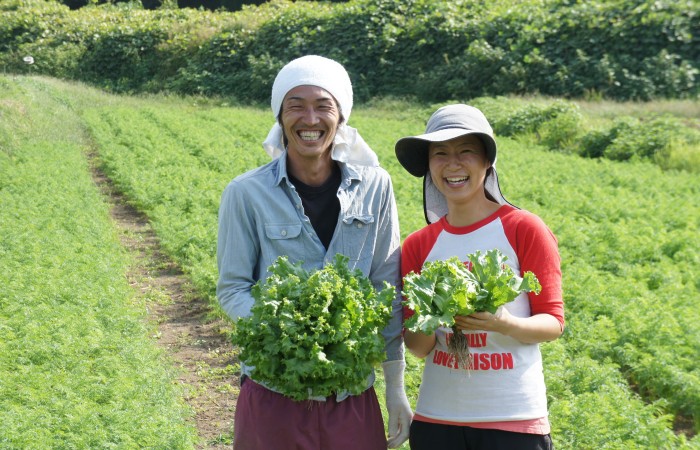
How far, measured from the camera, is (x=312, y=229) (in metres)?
3.68

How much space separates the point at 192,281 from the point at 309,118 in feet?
22.0

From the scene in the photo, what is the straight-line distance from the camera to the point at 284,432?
11.4ft

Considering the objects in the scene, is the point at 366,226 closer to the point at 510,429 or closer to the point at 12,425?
the point at 510,429

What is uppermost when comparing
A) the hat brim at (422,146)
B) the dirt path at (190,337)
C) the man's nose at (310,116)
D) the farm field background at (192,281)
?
the man's nose at (310,116)

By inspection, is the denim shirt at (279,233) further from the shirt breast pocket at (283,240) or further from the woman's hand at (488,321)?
the woman's hand at (488,321)

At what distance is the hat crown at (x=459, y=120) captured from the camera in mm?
3646

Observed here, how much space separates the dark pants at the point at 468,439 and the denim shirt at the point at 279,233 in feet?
1.05

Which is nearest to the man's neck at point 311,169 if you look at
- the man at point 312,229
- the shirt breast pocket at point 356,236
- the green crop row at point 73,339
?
the man at point 312,229

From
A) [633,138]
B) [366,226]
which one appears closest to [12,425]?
[366,226]

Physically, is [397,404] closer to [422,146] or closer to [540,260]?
[540,260]

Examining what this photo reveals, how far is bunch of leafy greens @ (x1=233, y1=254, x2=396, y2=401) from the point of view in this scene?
3293mm

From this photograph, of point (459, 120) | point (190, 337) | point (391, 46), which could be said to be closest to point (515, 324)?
point (459, 120)

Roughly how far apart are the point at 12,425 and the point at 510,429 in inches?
134

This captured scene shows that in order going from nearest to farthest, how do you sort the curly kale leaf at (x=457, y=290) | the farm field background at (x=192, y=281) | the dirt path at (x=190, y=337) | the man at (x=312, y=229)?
the curly kale leaf at (x=457, y=290) → the man at (x=312, y=229) → the farm field background at (x=192, y=281) → the dirt path at (x=190, y=337)
